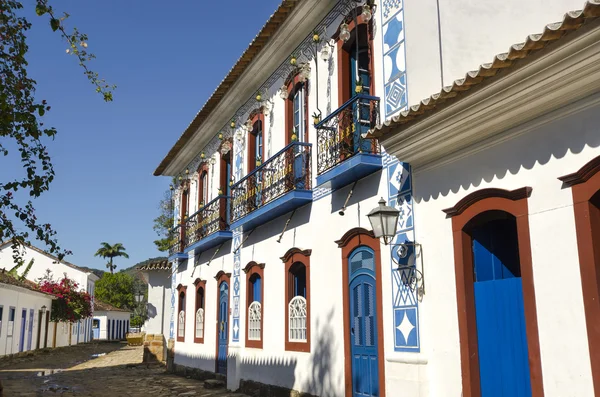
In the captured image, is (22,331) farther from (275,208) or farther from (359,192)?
(359,192)

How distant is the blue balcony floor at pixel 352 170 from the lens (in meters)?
8.03

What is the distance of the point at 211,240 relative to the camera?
47.8ft

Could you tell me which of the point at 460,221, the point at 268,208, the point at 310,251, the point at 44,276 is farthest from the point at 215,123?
the point at 44,276

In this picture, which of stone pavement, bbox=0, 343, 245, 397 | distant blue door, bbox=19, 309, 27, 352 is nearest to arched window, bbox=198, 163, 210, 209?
stone pavement, bbox=0, 343, 245, 397

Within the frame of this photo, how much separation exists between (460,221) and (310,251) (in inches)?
150

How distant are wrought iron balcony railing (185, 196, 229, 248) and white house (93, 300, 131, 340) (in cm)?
4072

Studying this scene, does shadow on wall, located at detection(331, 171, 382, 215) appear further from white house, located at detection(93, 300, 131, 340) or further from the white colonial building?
white house, located at detection(93, 300, 131, 340)

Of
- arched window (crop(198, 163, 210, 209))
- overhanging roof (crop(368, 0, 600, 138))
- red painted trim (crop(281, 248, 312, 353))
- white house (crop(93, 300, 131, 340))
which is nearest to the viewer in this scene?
overhanging roof (crop(368, 0, 600, 138))

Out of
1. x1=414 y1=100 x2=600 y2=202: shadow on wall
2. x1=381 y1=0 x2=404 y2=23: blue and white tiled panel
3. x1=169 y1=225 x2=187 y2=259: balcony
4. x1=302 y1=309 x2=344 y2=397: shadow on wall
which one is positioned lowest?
x1=302 y1=309 x2=344 y2=397: shadow on wall

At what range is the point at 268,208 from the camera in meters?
10.7

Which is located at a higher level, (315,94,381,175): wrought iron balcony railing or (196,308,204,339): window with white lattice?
(315,94,381,175): wrought iron balcony railing

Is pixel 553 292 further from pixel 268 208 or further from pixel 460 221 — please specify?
pixel 268 208

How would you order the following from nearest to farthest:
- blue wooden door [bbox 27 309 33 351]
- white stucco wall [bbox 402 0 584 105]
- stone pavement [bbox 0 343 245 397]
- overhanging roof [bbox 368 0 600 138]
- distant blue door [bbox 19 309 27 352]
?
1. overhanging roof [bbox 368 0 600 138]
2. white stucco wall [bbox 402 0 584 105]
3. stone pavement [bbox 0 343 245 397]
4. distant blue door [bbox 19 309 27 352]
5. blue wooden door [bbox 27 309 33 351]

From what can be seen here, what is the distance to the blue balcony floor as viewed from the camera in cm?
803
